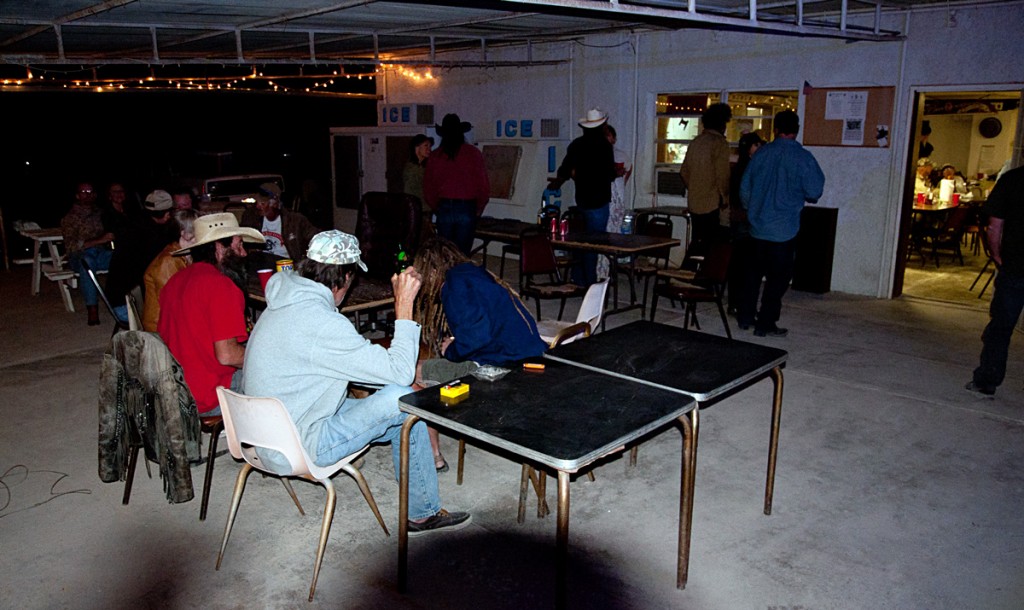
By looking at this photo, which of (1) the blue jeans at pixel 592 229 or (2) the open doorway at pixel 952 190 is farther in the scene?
(2) the open doorway at pixel 952 190

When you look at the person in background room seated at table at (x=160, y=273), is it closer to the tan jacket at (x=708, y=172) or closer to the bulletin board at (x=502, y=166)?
the tan jacket at (x=708, y=172)

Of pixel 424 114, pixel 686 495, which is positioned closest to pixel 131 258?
pixel 686 495

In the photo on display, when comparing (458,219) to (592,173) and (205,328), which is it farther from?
(205,328)

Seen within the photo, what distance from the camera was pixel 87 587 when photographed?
3.06 meters

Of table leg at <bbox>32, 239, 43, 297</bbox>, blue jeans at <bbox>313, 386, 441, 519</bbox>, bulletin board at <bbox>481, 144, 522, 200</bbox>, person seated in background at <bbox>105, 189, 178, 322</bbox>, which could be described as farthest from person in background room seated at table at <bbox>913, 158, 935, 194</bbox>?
table leg at <bbox>32, 239, 43, 297</bbox>

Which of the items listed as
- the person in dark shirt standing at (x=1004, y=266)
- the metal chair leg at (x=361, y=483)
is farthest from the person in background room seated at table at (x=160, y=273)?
the person in dark shirt standing at (x=1004, y=266)

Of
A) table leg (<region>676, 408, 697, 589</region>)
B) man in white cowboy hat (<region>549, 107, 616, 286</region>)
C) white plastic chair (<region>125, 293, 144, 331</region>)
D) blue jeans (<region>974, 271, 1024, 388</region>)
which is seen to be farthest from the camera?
man in white cowboy hat (<region>549, 107, 616, 286</region>)

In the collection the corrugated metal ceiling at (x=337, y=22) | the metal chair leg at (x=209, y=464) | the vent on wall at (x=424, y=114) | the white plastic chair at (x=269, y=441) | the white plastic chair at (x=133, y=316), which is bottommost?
the metal chair leg at (x=209, y=464)

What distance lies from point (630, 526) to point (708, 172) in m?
4.96

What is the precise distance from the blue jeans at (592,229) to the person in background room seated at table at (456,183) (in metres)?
1.14

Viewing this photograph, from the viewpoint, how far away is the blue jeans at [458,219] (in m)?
8.05

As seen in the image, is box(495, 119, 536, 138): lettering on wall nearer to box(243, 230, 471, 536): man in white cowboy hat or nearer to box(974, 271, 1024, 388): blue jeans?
box(974, 271, 1024, 388): blue jeans

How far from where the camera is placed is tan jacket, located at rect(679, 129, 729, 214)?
763 centimetres

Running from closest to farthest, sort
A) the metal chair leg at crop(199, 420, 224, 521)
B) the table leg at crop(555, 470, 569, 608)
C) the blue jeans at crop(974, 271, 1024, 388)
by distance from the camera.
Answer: the table leg at crop(555, 470, 569, 608)
the metal chair leg at crop(199, 420, 224, 521)
the blue jeans at crop(974, 271, 1024, 388)
